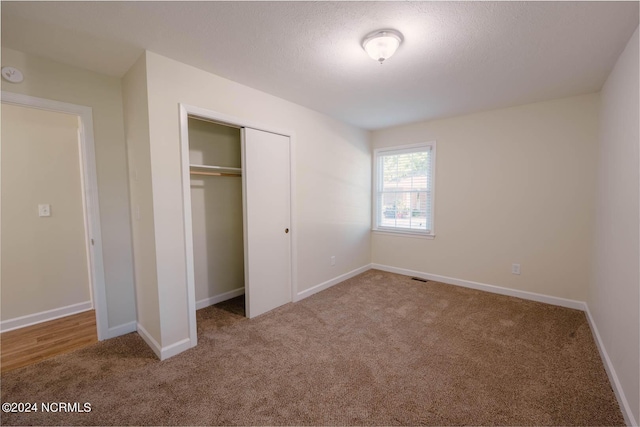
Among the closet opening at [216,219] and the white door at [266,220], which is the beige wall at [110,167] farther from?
the white door at [266,220]

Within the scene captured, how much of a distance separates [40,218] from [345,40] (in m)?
3.53

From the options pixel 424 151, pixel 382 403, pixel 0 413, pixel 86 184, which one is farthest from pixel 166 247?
pixel 424 151

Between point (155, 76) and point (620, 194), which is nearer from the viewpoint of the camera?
point (620, 194)

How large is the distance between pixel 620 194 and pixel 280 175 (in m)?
2.92

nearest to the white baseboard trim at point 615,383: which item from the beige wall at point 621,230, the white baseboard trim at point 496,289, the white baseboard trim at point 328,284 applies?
the beige wall at point 621,230

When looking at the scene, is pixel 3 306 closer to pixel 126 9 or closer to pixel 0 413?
pixel 0 413

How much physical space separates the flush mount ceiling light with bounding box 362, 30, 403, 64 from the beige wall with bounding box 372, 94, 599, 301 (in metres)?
2.38

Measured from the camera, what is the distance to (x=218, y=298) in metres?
3.41

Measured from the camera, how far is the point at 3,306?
2703 millimetres

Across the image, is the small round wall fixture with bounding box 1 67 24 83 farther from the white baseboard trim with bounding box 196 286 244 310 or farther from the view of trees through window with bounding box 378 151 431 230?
the view of trees through window with bounding box 378 151 431 230

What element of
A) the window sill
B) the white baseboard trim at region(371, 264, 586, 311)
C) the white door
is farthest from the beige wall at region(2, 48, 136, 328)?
the white baseboard trim at region(371, 264, 586, 311)

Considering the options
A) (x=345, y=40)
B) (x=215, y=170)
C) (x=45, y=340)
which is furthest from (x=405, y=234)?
(x=45, y=340)

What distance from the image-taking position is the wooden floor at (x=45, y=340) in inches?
88.4

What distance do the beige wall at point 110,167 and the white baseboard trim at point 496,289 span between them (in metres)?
3.64
